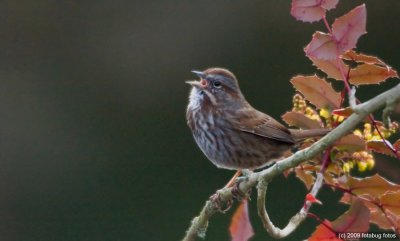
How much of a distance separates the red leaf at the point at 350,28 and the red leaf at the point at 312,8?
50 mm

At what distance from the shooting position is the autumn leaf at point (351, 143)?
6.54 feet

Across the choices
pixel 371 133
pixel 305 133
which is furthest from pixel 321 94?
pixel 305 133

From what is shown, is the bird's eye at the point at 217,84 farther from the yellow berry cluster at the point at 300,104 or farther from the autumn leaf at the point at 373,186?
Answer: the autumn leaf at the point at 373,186

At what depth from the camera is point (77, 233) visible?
746 cm

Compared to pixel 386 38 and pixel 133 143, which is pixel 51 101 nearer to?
pixel 133 143

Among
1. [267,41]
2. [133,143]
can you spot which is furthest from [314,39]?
[133,143]

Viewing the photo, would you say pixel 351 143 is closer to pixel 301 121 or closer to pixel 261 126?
pixel 301 121

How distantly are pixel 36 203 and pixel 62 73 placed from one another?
1176 mm

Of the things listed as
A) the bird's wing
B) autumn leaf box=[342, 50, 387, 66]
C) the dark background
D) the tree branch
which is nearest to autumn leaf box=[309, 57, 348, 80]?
autumn leaf box=[342, 50, 387, 66]

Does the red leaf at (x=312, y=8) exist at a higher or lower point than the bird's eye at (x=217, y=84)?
higher

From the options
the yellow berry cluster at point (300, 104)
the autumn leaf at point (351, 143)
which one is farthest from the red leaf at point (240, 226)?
the yellow berry cluster at point (300, 104)

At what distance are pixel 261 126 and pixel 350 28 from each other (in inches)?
56.6

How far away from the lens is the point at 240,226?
1.64 meters

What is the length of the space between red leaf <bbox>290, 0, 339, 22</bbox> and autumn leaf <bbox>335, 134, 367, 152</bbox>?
9.4 inches
